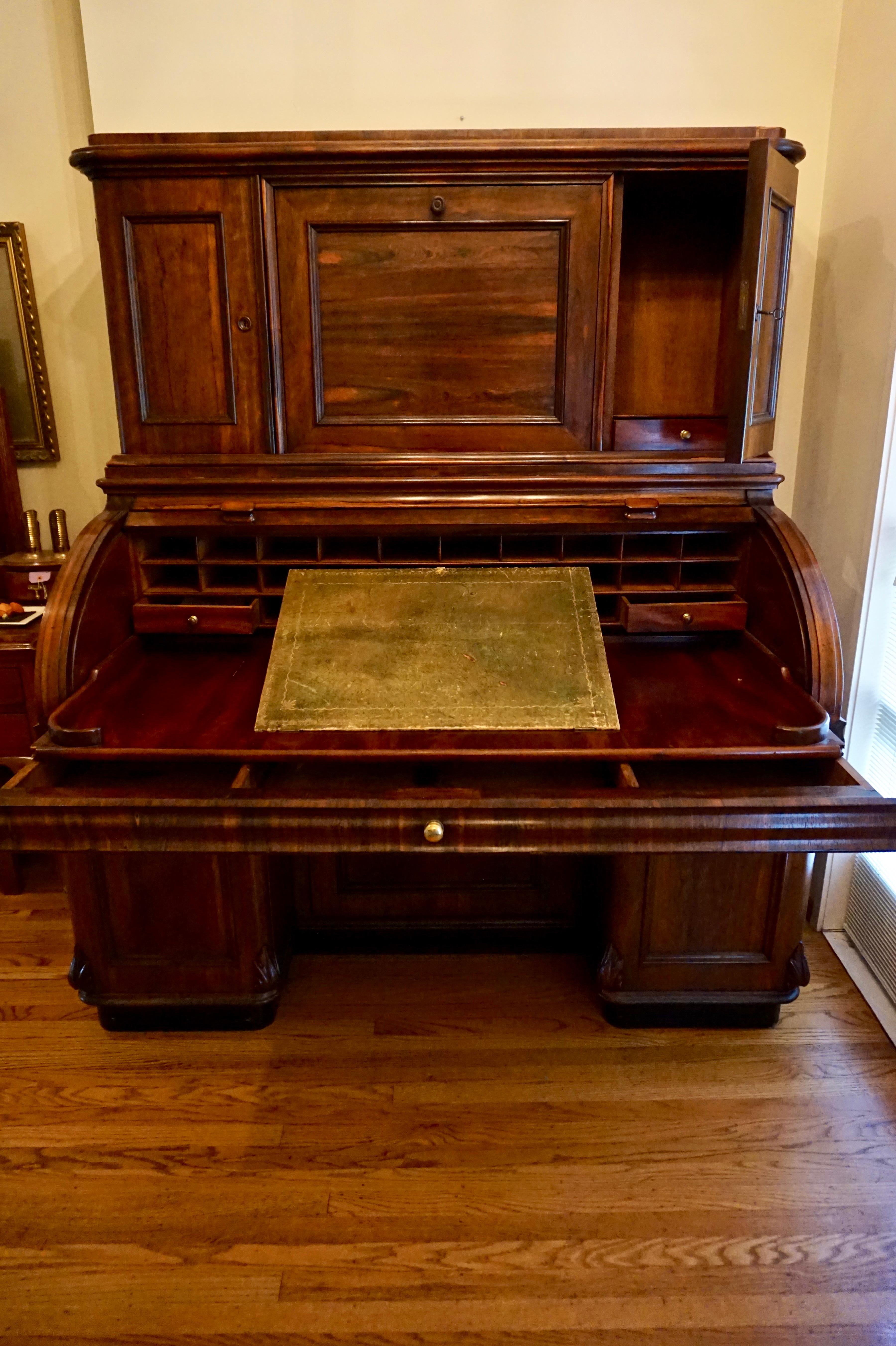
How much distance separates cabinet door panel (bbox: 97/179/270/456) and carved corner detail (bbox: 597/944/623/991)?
137 centimetres

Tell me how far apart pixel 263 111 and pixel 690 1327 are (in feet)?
8.83

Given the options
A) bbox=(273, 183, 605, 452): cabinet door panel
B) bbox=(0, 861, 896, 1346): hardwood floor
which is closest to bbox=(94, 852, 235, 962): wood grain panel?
bbox=(0, 861, 896, 1346): hardwood floor

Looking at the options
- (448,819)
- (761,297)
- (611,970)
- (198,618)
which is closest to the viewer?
(448,819)

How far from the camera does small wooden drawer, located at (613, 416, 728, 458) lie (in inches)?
78.1

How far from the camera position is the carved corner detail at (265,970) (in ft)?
6.64

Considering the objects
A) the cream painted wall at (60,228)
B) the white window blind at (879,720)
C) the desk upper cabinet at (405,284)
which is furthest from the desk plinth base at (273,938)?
the cream painted wall at (60,228)

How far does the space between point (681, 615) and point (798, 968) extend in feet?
2.82

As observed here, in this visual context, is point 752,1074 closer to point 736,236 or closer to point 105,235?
point 736,236

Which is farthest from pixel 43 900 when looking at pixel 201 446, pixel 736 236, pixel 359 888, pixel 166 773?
pixel 736 236

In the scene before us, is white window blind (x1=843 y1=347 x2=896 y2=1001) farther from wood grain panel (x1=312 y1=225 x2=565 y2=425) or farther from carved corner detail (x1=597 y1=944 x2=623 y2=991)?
wood grain panel (x1=312 y1=225 x2=565 y2=425)

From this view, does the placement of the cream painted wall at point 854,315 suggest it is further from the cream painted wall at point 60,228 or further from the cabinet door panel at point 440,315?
the cream painted wall at point 60,228

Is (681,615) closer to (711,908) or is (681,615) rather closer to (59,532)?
(711,908)

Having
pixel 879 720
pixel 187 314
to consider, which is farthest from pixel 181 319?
pixel 879 720

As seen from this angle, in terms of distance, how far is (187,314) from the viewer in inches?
71.6
